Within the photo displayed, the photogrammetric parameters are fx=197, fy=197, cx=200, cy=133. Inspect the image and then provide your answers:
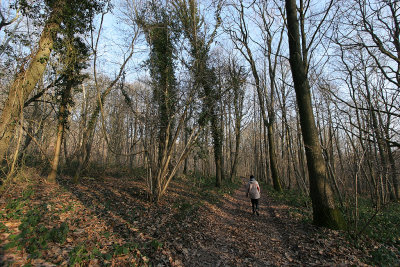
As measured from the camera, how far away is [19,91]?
21.6 feet

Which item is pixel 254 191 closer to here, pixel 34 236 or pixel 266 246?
pixel 266 246

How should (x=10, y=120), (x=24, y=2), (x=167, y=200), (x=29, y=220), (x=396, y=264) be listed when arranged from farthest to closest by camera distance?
1. (x=167, y=200)
2. (x=24, y=2)
3. (x=10, y=120)
4. (x=29, y=220)
5. (x=396, y=264)

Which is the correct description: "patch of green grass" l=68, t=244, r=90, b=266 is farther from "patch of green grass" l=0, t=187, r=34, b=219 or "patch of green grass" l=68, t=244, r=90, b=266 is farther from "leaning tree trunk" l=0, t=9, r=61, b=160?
"leaning tree trunk" l=0, t=9, r=61, b=160

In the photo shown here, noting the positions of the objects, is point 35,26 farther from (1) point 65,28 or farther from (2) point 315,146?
(2) point 315,146

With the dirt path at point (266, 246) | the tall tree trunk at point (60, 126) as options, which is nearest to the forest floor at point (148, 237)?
the dirt path at point (266, 246)

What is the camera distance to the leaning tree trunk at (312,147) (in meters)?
5.75

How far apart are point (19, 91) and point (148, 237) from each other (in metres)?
Result: 6.43

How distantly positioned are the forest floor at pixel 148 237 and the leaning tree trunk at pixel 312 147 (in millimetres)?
476

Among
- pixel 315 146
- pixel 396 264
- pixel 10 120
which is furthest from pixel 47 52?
pixel 396 264

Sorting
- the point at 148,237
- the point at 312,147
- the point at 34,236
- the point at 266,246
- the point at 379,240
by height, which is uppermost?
the point at 312,147

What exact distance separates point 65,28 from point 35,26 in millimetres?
1188

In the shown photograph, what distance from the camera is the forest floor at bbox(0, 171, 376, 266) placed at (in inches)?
141

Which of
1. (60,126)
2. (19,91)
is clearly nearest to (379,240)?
(19,91)

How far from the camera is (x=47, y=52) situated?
7.50 m
